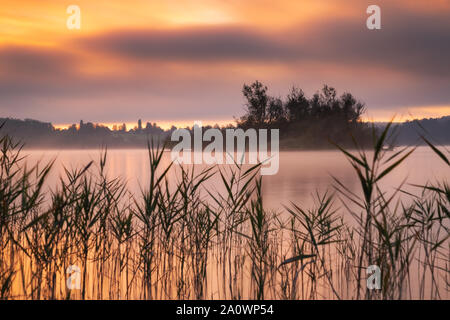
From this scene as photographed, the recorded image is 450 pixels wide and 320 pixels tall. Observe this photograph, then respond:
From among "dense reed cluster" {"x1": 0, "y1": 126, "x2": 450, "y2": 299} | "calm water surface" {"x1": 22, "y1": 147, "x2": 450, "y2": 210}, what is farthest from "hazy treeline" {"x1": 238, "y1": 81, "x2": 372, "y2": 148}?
"dense reed cluster" {"x1": 0, "y1": 126, "x2": 450, "y2": 299}

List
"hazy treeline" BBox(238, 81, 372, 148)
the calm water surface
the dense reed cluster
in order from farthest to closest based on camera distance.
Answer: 1. "hazy treeline" BBox(238, 81, 372, 148)
2. the calm water surface
3. the dense reed cluster

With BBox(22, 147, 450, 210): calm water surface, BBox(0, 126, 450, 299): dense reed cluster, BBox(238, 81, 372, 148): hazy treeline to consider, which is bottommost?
BBox(0, 126, 450, 299): dense reed cluster

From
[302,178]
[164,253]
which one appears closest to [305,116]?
[302,178]

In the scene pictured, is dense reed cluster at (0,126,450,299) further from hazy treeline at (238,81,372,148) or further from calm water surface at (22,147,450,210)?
hazy treeline at (238,81,372,148)

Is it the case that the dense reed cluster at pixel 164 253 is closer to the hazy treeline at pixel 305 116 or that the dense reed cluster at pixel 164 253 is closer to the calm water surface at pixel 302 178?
the calm water surface at pixel 302 178

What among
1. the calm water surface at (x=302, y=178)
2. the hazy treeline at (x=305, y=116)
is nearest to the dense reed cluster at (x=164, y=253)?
the calm water surface at (x=302, y=178)

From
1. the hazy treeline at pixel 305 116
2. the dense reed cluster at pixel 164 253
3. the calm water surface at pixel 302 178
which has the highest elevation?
the hazy treeline at pixel 305 116

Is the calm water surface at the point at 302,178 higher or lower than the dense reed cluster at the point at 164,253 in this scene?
higher

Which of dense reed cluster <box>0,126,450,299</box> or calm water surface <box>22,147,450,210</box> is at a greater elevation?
calm water surface <box>22,147,450,210</box>
